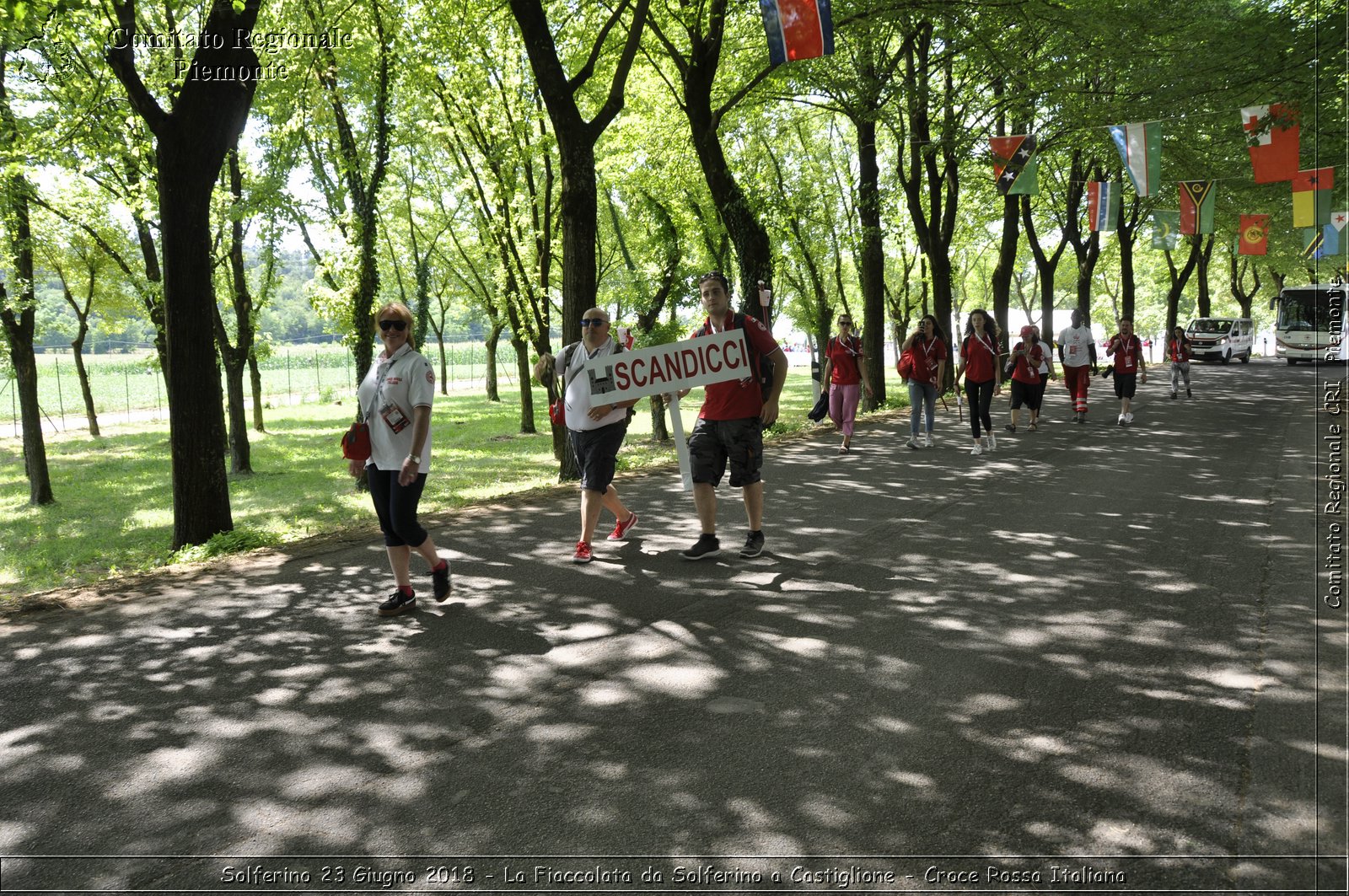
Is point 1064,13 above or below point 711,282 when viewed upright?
above

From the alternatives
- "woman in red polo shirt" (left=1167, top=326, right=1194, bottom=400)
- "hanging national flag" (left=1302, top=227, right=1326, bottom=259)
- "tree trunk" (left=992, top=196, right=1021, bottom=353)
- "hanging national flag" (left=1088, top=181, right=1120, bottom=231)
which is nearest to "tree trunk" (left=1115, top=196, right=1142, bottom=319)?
"hanging national flag" (left=1302, top=227, right=1326, bottom=259)

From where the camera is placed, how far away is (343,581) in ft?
22.8

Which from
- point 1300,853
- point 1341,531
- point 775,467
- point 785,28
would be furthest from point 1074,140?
point 1300,853

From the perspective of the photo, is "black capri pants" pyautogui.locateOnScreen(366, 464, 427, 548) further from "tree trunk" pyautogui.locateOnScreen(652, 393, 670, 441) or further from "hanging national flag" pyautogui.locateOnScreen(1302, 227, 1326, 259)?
"hanging national flag" pyautogui.locateOnScreen(1302, 227, 1326, 259)

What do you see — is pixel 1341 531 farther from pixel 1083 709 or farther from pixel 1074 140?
pixel 1074 140

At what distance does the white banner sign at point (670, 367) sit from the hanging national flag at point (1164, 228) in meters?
24.8

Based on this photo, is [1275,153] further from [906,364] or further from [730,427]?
[730,427]

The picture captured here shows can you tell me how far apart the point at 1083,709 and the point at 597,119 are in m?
9.12

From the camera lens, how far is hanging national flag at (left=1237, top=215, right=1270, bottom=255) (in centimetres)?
2936

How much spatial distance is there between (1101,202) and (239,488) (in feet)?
66.9

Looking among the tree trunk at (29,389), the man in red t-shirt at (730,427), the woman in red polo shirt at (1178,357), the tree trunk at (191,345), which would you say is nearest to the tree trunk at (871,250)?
the woman in red polo shirt at (1178,357)

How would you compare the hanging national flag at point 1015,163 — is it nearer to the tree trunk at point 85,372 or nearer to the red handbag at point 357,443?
the red handbag at point 357,443

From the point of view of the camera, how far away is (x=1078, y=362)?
17.5 metres

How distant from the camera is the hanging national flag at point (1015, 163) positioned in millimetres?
17781
